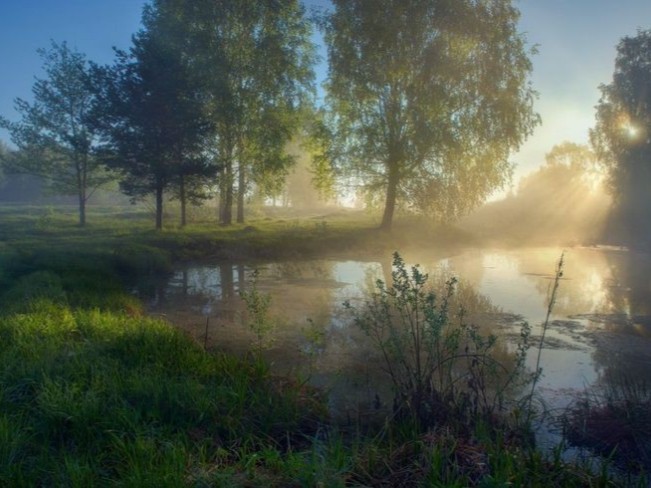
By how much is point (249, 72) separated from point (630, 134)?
1056 inches

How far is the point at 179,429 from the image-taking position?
4.14m

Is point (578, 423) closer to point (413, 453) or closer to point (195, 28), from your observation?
point (413, 453)

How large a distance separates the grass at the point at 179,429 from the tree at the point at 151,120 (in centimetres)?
1372

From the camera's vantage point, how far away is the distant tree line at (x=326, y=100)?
67.8ft

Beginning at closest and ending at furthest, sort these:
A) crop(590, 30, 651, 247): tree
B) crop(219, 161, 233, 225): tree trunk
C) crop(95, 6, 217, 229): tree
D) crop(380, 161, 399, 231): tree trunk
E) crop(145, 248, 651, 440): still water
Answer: crop(145, 248, 651, 440): still water
crop(95, 6, 217, 229): tree
crop(380, 161, 399, 231): tree trunk
crop(219, 161, 233, 225): tree trunk
crop(590, 30, 651, 247): tree

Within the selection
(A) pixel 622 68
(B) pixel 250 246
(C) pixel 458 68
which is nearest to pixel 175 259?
(B) pixel 250 246

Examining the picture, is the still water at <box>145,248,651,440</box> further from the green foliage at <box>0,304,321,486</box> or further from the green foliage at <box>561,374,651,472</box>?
the green foliage at <box>0,304,321,486</box>

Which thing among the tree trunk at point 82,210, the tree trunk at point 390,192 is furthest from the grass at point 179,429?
the tree trunk at point 82,210

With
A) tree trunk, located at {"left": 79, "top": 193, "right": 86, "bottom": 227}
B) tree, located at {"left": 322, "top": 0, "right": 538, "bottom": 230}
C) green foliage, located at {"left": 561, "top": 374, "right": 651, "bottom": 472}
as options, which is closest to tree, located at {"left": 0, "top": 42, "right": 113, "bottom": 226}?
tree trunk, located at {"left": 79, "top": 193, "right": 86, "bottom": 227}

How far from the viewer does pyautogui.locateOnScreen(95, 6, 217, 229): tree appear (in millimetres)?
19938

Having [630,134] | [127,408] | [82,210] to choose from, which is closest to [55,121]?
[82,210]

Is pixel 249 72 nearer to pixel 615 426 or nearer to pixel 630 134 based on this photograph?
pixel 615 426

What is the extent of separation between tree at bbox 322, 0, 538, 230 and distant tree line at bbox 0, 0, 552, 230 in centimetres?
6

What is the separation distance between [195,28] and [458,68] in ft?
44.1
